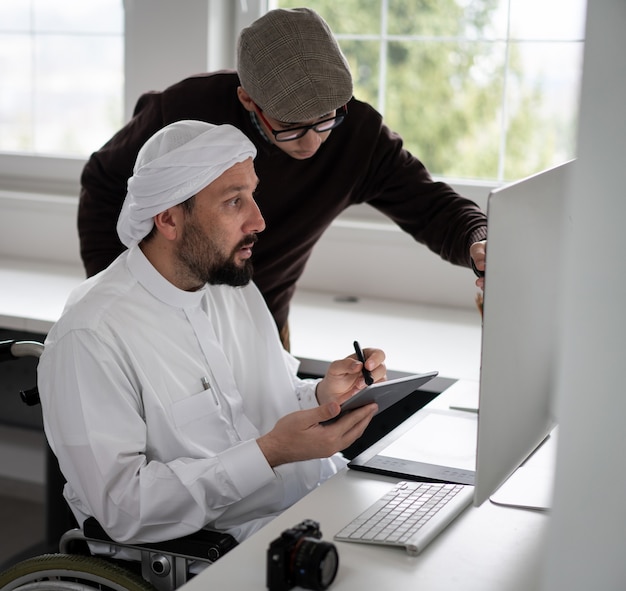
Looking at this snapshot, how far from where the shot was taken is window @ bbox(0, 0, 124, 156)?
3645 millimetres

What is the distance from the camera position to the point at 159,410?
1683 mm

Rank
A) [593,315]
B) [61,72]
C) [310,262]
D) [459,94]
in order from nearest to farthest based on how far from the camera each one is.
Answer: [593,315] → [310,262] → [61,72] → [459,94]

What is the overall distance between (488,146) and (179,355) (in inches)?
340

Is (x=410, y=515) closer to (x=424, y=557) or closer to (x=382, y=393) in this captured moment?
(x=424, y=557)

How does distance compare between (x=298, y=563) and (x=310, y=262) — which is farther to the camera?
(x=310, y=262)

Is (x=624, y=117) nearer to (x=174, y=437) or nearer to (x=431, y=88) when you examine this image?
(x=174, y=437)

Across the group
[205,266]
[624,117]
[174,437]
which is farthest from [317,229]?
[624,117]

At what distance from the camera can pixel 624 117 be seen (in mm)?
812

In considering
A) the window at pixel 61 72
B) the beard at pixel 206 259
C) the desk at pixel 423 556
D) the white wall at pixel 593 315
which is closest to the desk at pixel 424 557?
the desk at pixel 423 556

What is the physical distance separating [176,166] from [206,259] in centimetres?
19

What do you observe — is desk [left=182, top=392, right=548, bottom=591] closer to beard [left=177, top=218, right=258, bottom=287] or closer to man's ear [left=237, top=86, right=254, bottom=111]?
beard [left=177, top=218, right=258, bottom=287]

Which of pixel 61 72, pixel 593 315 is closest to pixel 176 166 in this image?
pixel 593 315

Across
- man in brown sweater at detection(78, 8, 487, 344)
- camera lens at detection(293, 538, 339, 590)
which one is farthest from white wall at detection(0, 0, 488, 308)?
camera lens at detection(293, 538, 339, 590)

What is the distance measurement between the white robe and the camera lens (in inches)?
15.8
